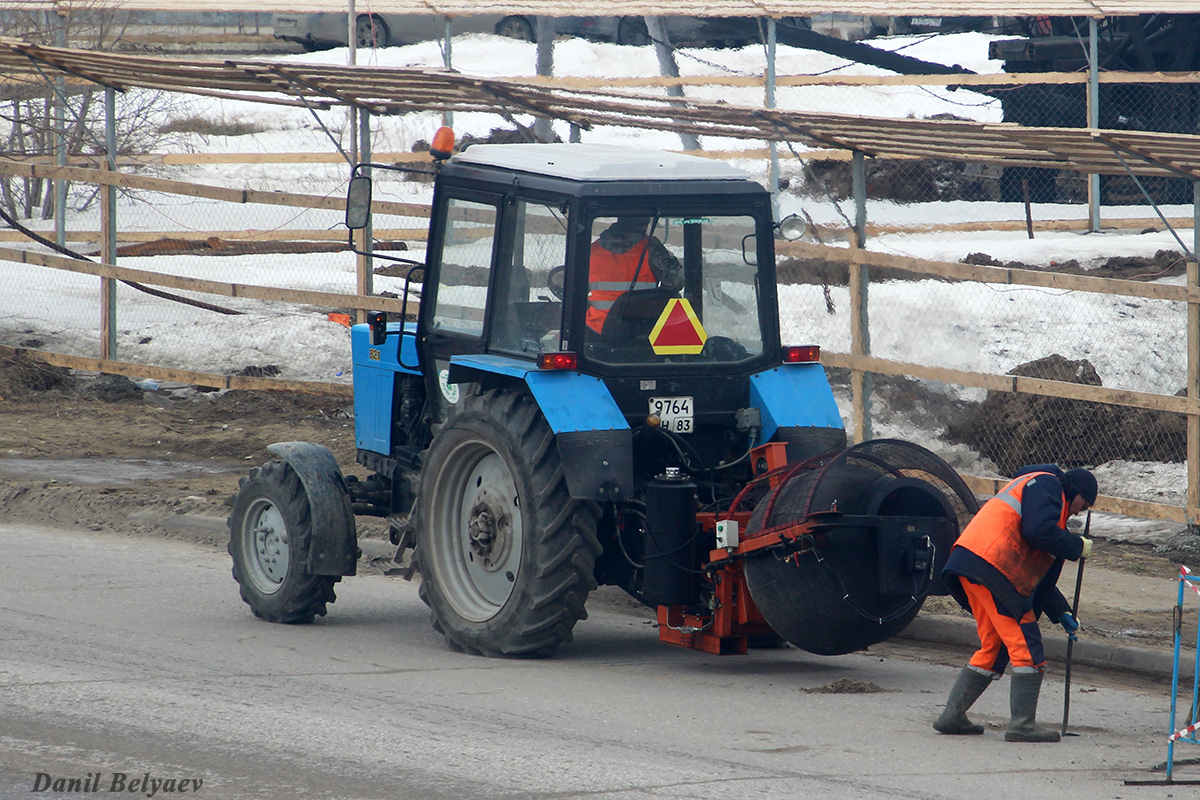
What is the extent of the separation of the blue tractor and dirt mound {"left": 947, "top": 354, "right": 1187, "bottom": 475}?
4962mm

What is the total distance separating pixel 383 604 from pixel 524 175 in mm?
2894

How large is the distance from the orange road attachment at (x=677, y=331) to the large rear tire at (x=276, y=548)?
2150mm

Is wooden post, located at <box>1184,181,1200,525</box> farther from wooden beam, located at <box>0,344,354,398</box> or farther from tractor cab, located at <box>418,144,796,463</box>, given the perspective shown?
wooden beam, located at <box>0,344,354,398</box>

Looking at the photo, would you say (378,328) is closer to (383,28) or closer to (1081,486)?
(1081,486)

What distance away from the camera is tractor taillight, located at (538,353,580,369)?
7145 millimetres

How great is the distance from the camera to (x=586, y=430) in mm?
7031

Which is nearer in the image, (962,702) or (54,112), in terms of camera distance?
(962,702)

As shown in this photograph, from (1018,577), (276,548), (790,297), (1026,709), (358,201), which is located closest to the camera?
(1026,709)

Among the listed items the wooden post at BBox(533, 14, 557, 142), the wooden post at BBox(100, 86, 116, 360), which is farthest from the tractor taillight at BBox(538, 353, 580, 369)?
the wooden post at BBox(533, 14, 557, 142)

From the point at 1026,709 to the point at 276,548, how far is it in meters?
4.21

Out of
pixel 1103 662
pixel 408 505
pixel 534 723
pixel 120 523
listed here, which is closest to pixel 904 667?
pixel 1103 662

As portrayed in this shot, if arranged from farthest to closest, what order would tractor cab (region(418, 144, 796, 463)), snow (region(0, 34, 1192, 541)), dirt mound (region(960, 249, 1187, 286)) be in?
dirt mound (region(960, 249, 1187, 286)) < snow (region(0, 34, 1192, 541)) < tractor cab (region(418, 144, 796, 463))

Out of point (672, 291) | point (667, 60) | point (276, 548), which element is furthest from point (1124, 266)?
point (276, 548)

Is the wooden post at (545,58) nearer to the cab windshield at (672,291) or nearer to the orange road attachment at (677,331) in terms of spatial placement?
the cab windshield at (672,291)
